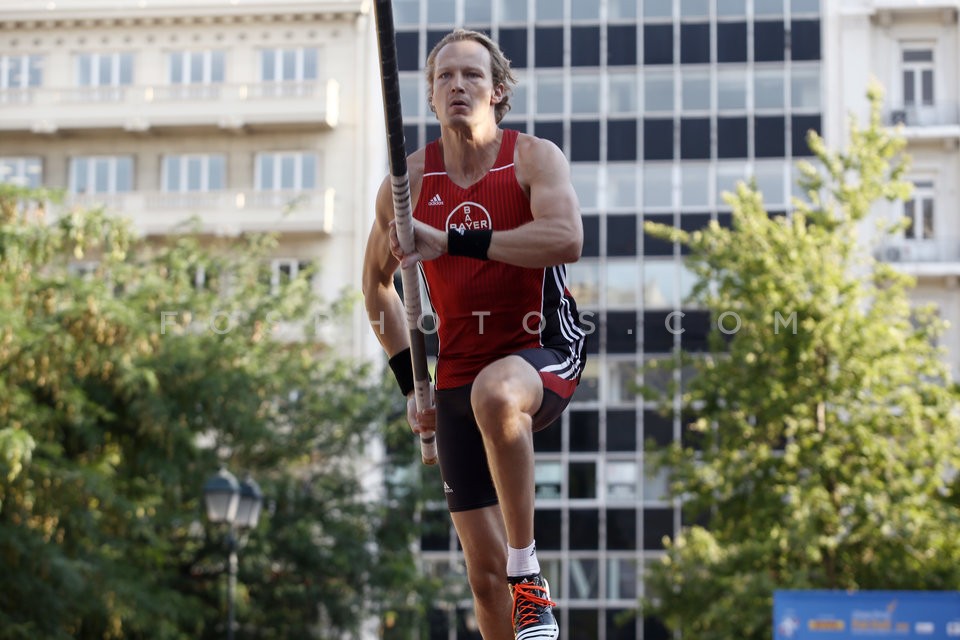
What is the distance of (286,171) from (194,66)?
428 cm

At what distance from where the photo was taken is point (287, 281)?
36.3m

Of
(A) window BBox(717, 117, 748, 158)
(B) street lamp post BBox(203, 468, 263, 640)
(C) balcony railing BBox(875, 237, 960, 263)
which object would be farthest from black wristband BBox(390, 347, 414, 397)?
(A) window BBox(717, 117, 748, 158)

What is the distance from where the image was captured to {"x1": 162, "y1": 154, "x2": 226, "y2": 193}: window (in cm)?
4938

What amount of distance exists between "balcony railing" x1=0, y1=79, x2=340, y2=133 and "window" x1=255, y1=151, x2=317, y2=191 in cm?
104

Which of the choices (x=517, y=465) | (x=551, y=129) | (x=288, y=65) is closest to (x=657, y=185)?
(x=551, y=129)

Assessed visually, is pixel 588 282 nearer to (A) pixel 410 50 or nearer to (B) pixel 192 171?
(A) pixel 410 50

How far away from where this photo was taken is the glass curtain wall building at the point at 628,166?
49.5m

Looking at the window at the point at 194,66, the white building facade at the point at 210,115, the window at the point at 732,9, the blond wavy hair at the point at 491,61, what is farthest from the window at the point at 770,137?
the blond wavy hair at the point at 491,61

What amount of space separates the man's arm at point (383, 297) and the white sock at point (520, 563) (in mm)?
1202

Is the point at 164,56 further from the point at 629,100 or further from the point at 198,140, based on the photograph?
the point at 629,100

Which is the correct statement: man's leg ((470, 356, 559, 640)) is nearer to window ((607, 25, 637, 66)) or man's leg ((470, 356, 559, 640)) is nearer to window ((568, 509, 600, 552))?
window ((568, 509, 600, 552))

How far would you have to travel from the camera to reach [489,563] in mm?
6672

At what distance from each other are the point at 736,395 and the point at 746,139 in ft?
64.7

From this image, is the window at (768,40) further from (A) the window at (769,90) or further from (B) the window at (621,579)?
(B) the window at (621,579)
